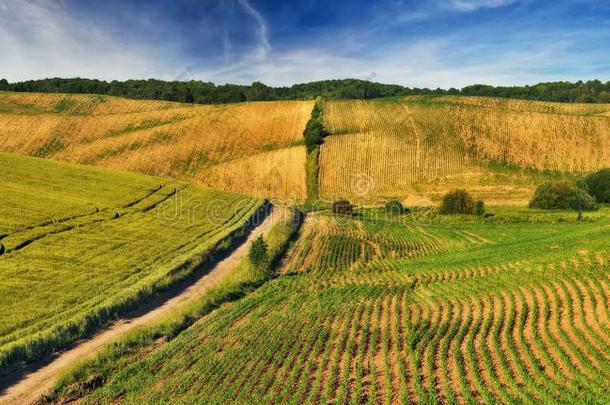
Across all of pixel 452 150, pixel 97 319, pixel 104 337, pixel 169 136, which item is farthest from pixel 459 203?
pixel 169 136

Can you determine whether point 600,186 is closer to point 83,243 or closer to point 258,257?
point 258,257

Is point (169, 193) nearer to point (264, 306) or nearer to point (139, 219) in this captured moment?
point (139, 219)

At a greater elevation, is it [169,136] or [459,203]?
[169,136]

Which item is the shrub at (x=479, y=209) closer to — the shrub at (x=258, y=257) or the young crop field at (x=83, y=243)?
the young crop field at (x=83, y=243)

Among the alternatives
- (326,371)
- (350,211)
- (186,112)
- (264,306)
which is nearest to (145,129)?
(186,112)

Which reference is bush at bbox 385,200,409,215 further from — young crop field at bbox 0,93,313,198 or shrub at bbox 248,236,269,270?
shrub at bbox 248,236,269,270

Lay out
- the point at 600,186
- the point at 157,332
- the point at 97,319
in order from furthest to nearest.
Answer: the point at 600,186 → the point at 97,319 → the point at 157,332
